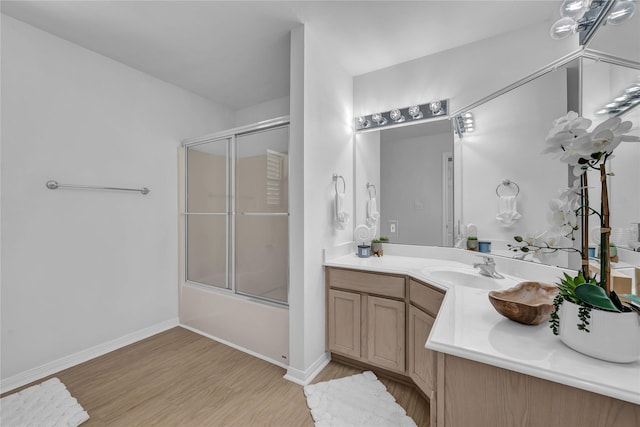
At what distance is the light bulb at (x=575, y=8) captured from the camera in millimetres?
1269

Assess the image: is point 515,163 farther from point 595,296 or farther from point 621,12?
point 595,296

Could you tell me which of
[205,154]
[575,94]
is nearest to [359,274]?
[575,94]

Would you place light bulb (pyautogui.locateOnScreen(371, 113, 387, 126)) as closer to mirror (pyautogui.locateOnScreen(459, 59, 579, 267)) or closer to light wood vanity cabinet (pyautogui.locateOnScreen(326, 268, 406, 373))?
mirror (pyautogui.locateOnScreen(459, 59, 579, 267))

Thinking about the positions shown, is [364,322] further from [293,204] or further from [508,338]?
[508,338]

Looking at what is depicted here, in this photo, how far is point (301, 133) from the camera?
75.0 inches

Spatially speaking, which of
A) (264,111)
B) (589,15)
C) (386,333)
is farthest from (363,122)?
(386,333)

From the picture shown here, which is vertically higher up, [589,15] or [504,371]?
[589,15]

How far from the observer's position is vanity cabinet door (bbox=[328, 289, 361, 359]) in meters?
1.99

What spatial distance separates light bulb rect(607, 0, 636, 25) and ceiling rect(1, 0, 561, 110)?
2.50ft

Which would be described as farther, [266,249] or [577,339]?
[266,249]

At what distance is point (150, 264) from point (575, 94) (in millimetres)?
3536

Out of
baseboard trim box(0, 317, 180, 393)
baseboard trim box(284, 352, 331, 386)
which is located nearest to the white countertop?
baseboard trim box(284, 352, 331, 386)

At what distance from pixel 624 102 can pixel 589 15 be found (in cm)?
56

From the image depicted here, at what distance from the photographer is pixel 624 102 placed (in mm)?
1088
